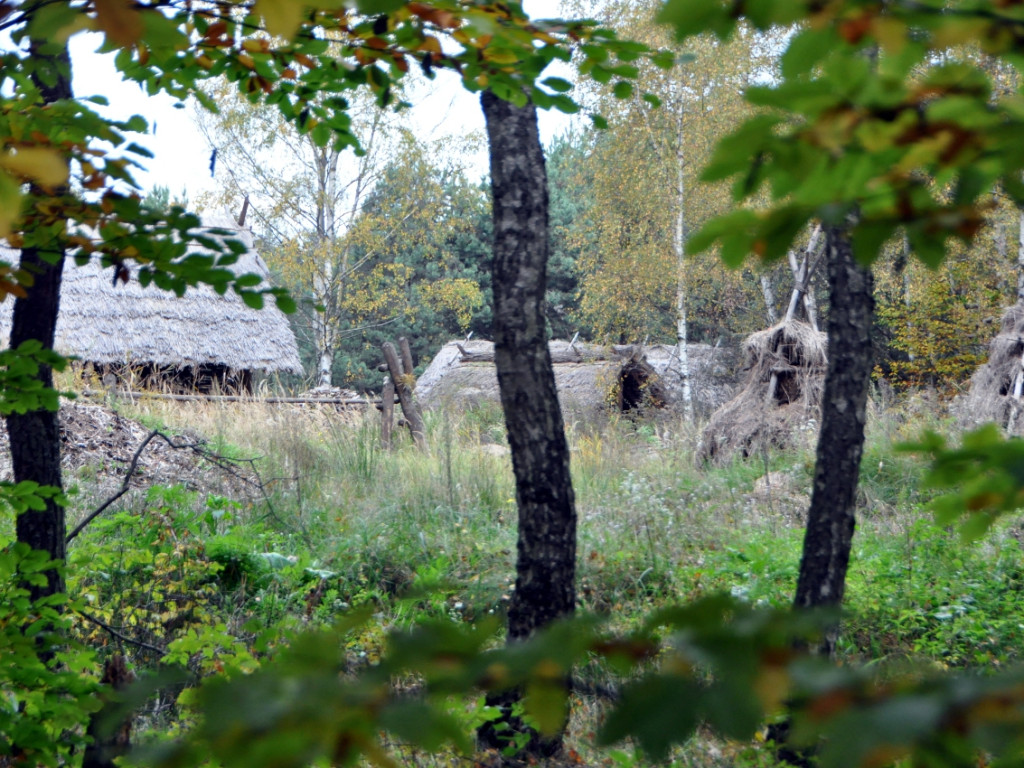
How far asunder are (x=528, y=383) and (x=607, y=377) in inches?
418

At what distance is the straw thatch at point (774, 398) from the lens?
27.7 feet

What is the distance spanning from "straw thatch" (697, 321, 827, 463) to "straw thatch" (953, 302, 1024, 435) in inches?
55.7

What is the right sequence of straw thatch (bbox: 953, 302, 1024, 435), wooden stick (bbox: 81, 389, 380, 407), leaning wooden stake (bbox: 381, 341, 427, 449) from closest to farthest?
straw thatch (bbox: 953, 302, 1024, 435)
leaning wooden stake (bbox: 381, 341, 427, 449)
wooden stick (bbox: 81, 389, 380, 407)

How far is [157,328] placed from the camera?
14.2 metres

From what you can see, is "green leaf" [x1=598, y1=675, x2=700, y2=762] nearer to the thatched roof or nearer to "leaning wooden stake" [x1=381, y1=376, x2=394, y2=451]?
"leaning wooden stake" [x1=381, y1=376, x2=394, y2=451]

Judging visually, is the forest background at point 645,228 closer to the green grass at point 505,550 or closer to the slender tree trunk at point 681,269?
the slender tree trunk at point 681,269

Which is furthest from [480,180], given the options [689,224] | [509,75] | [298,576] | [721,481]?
[509,75]

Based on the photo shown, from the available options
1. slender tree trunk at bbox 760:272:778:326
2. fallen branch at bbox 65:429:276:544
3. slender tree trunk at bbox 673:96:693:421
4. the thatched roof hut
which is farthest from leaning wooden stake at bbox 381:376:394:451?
slender tree trunk at bbox 760:272:778:326

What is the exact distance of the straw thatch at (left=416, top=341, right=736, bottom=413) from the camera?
43.2 ft

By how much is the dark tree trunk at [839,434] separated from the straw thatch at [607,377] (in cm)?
906

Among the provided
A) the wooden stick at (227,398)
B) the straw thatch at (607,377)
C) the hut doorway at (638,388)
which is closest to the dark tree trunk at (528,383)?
the wooden stick at (227,398)

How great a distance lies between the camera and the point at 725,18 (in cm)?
68

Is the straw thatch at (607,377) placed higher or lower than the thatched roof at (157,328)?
lower

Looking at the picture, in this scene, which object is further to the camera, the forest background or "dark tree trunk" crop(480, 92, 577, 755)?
the forest background
